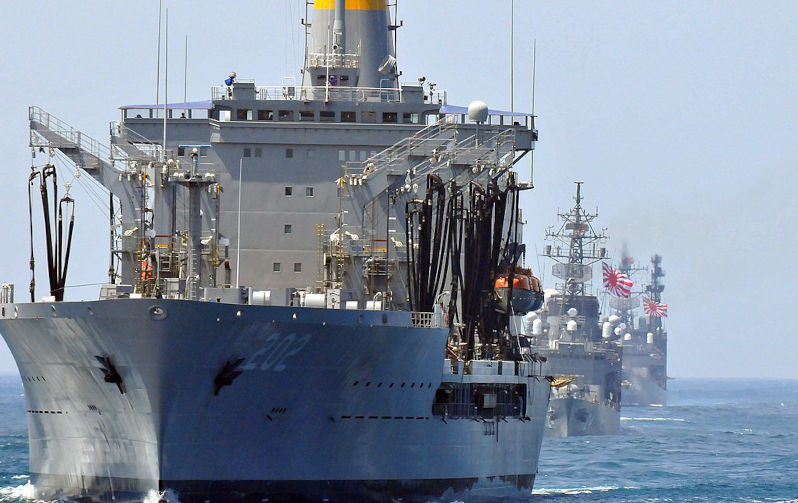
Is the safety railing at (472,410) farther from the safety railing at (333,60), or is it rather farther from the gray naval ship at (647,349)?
the gray naval ship at (647,349)

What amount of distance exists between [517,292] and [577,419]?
57.7 m

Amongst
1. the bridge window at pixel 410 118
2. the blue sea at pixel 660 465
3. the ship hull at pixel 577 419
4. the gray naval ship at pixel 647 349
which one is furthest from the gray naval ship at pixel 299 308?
the gray naval ship at pixel 647 349

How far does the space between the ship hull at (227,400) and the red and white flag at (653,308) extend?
15681cm

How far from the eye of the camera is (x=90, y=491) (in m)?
35.6

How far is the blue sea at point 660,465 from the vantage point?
48.6m

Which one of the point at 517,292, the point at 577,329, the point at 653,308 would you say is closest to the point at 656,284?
the point at 653,308

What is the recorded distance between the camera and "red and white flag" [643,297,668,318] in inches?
7554

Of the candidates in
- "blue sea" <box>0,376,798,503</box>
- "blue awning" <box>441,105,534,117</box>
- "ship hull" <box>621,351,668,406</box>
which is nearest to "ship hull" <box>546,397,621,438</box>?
"blue sea" <box>0,376,798,503</box>

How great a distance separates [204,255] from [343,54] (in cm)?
1058

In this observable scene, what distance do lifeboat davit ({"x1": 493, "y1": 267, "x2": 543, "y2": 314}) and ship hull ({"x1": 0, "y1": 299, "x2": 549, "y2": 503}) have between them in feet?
23.4

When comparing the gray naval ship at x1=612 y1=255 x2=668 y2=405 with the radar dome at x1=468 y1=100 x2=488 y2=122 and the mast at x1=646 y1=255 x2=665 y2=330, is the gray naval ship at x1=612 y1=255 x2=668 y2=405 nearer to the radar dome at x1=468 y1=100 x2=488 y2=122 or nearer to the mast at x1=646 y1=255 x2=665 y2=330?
the mast at x1=646 y1=255 x2=665 y2=330

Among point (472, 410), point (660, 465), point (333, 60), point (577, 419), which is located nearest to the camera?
point (472, 410)

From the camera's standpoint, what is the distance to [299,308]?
3319 cm

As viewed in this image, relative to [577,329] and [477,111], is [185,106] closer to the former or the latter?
[477,111]
